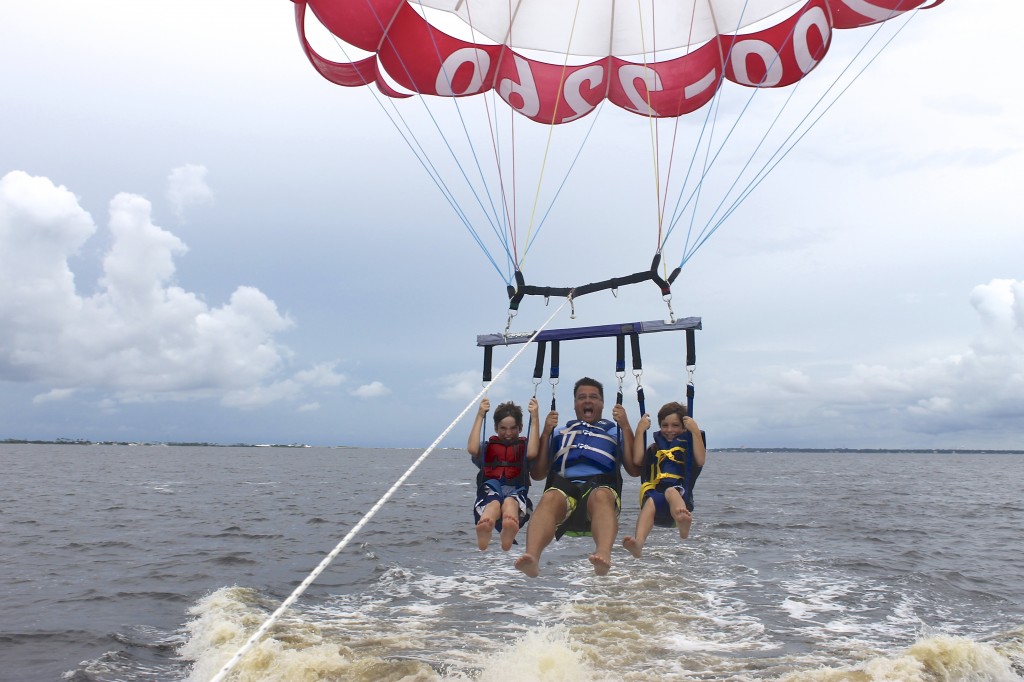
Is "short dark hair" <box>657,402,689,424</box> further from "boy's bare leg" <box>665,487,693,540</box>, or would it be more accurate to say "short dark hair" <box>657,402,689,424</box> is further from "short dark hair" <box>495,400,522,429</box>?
"short dark hair" <box>495,400,522,429</box>

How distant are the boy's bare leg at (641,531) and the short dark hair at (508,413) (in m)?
1.51

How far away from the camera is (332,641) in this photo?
8.48 m

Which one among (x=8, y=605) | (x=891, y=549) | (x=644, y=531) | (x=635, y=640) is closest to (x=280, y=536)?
(x=8, y=605)

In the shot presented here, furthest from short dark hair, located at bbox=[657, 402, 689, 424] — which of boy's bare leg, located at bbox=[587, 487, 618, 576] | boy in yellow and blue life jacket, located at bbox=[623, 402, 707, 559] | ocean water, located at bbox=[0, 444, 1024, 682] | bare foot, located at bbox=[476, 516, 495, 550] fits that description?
ocean water, located at bbox=[0, 444, 1024, 682]

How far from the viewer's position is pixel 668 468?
6664 mm

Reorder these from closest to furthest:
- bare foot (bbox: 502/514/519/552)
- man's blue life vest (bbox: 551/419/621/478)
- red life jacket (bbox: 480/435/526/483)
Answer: bare foot (bbox: 502/514/519/552) < man's blue life vest (bbox: 551/419/621/478) < red life jacket (bbox: 480/435/526/483)

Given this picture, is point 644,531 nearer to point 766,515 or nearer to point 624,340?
point 624,340

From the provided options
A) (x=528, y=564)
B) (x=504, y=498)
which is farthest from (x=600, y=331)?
(x=528, y=564)

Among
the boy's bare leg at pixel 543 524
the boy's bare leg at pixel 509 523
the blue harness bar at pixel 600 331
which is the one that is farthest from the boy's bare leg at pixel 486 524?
the blue harness bar at pixel 600 331

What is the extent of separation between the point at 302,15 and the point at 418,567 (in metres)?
9.63

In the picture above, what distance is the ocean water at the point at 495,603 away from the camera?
7.82 m

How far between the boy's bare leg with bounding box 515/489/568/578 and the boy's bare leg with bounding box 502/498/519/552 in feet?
0.43

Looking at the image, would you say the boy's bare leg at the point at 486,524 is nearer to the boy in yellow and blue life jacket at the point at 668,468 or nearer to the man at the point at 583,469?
the man at the point at 583,469

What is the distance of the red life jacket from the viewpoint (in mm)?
6801
